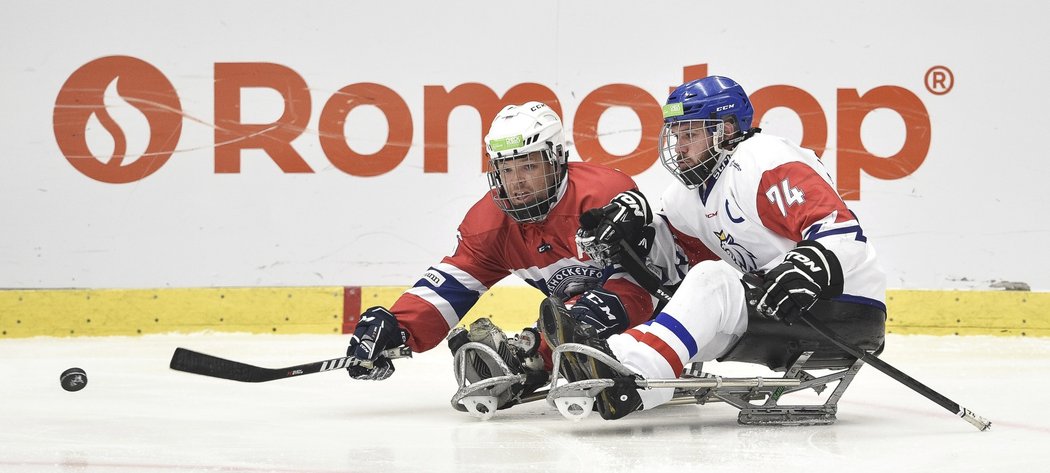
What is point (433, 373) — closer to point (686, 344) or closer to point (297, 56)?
point (686, 344)

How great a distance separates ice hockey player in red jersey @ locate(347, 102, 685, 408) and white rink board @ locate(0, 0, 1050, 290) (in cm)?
228

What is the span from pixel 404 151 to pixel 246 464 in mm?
3403

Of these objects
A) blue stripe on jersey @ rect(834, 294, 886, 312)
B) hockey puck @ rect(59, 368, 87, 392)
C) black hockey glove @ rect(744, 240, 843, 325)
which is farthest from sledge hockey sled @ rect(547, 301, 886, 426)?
hockey puck @ rect(59, 368, 87, 392)

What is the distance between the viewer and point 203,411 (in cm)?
301

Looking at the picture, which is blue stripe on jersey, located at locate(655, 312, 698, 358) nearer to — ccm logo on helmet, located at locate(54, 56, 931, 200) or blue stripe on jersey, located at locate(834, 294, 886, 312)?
blue stripe on jersey, located at locate(834, 294, 886, 312)

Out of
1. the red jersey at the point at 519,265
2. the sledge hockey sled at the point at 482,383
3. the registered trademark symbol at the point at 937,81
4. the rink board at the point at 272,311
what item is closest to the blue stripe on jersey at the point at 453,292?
the red jersey at the point at 519,265

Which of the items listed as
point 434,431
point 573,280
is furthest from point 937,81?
point 434,431

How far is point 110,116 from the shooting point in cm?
551

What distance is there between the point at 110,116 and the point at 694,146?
3574mm

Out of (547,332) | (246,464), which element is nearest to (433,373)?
(547,332)

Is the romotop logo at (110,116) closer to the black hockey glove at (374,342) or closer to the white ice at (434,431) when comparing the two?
the white ice at (434,431)

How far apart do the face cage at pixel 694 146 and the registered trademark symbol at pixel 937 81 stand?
2.88m

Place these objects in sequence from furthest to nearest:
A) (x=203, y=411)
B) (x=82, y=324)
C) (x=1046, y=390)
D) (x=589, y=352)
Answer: (x=82, y=324) → (x=1046, y=390) → (x=203, y=411) → (x=589, y=352)

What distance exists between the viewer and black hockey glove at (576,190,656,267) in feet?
9.33
